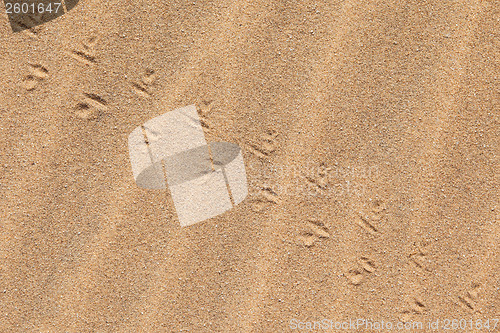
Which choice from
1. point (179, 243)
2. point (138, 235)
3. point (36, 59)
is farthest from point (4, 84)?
point (179, 243)

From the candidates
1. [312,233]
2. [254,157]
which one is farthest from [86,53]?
[312,233]

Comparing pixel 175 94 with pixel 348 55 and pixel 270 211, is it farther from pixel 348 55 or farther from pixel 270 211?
pixel 348 55

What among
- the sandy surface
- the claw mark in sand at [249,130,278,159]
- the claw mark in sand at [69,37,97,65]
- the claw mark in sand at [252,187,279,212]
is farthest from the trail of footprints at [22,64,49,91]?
the claw mark in sand at [252,187,279,212]

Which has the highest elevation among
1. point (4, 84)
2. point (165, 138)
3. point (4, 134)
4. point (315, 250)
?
point (4, 84)

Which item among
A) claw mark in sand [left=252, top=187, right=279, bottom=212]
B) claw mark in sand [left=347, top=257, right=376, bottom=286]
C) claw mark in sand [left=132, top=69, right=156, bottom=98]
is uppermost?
claw mark in sand [left=132, top=69, right=156, bottom=98]

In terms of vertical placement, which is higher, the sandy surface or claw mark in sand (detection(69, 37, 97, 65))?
claw mark in sand (detection(69, 37, 97, 65))

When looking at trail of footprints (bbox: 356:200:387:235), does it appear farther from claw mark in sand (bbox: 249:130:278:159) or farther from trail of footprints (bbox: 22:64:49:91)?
trail of footprints (bbox: 22:64:49:91)

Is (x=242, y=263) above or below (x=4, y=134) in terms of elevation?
below

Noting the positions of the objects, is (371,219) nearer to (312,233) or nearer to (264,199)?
(312,233)
